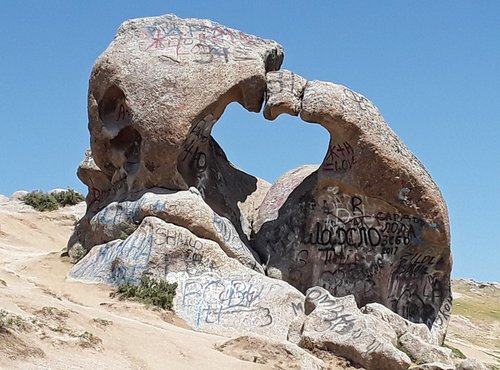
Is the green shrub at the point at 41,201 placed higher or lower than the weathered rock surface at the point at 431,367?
higher

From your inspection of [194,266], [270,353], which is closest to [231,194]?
[194,266]

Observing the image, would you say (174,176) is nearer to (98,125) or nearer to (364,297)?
(98,125)


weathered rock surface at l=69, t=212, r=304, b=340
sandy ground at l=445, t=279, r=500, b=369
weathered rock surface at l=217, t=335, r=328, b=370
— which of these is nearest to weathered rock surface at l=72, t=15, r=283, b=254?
weathered rock surface at l=69, t=212, r=304, b=340

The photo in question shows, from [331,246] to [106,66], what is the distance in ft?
18.0

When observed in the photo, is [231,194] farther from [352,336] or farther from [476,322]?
[476,322]

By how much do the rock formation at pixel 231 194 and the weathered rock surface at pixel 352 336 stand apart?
1738 mm

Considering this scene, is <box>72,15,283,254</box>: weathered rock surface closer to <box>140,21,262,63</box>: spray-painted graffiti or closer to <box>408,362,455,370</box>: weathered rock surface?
<box>140,21,262,63</box>: spray-painted graffiti

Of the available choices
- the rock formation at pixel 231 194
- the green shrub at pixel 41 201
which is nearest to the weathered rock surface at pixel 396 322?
the rock formation at pixel 231 194

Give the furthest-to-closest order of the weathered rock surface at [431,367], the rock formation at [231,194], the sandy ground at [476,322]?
1. the sandy ground at [476,322]
2. the rock formation at [231,194]
3. the weathered rock surface at [431,367]

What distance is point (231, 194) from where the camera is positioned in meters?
17.2

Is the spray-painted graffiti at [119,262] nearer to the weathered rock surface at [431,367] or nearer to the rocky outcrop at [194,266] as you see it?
the rocky outcrop at [194,266]

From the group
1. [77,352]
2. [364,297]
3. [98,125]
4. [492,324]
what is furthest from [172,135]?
[492,324]

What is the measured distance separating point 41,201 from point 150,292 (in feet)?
49.4

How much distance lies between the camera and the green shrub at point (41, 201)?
26.2m
